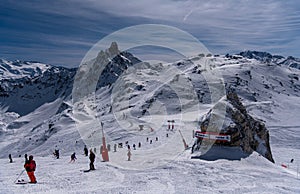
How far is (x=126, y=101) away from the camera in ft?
500

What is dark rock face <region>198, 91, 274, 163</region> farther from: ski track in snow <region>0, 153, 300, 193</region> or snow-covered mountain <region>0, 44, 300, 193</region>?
ski track in snow <region>0, 153, 300, 193</region>

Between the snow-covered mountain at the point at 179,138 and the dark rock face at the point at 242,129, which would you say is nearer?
the snow-covered mountain at the point at 179,138

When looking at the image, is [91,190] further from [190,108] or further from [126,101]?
[126,101]

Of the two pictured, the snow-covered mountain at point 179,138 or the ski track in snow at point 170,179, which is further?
the snow-covered mountain at point 179,138

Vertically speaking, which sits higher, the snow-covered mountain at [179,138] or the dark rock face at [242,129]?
the dark rock face at [242,129]

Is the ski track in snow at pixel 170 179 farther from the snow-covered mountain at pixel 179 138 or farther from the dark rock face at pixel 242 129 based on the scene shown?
the dark rock face at pixel 242 129

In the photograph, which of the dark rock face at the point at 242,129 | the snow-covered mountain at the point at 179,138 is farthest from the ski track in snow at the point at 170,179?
the dark rock face at the point at 242,129

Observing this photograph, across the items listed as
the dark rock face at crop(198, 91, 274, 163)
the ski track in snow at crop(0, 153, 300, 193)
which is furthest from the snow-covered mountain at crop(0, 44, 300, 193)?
the dark rock face at crop(198, 91, 274, 163)

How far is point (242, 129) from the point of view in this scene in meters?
29.1

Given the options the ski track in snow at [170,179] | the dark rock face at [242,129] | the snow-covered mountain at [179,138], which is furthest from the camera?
the dark rock face at [242,129]

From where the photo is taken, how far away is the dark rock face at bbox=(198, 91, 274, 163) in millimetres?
28016

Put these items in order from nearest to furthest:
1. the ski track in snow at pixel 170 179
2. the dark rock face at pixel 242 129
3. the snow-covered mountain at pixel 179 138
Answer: the ski track in snow at pixel 170 179 < the snow-covered mountain at pixel 179 138 < the dark rock face at pixel 242 129

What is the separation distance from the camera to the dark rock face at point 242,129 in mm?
28016

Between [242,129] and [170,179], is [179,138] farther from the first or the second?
[170,179]
